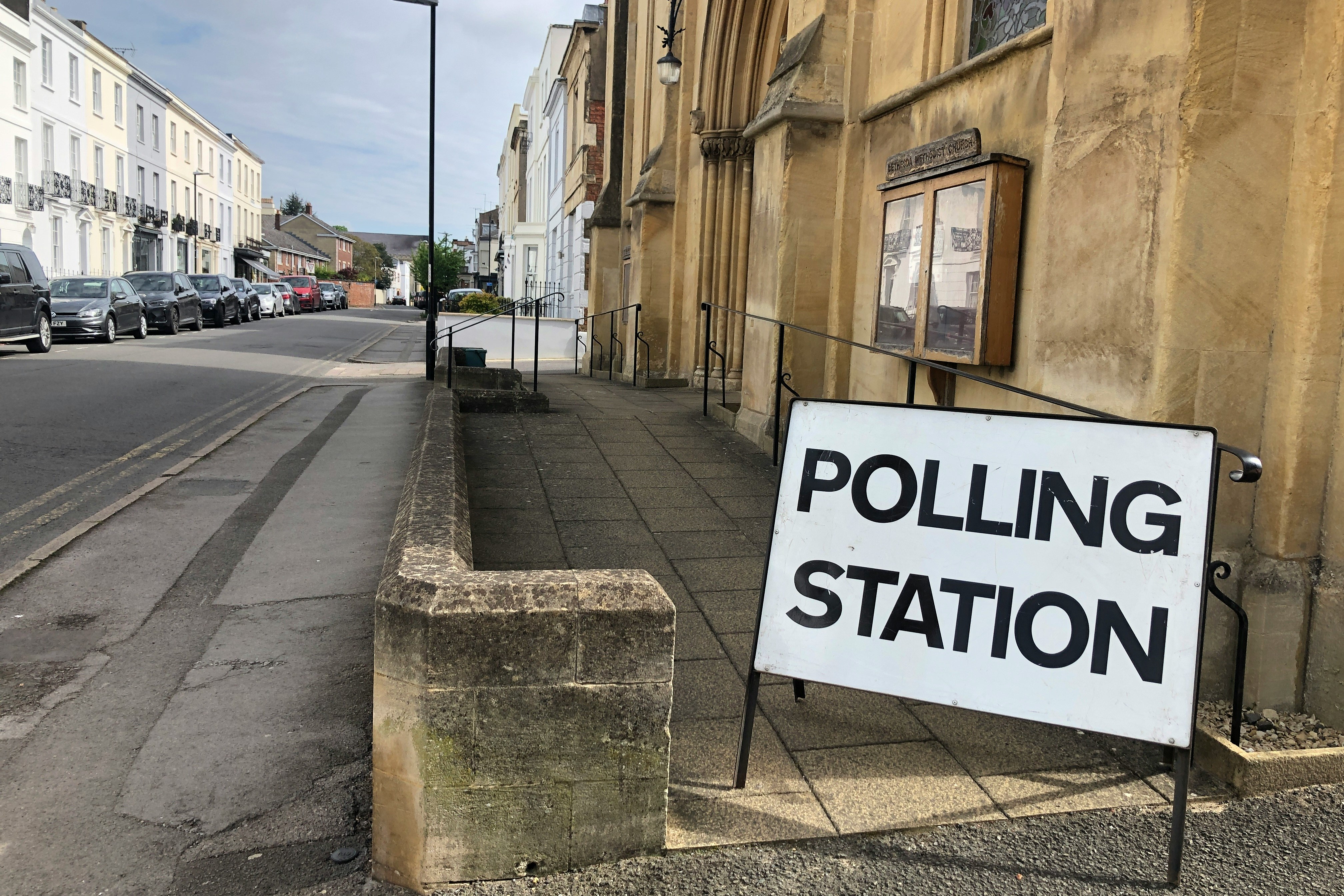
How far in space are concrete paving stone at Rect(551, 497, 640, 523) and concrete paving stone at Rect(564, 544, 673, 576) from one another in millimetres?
628

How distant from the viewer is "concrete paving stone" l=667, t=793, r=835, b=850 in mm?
3041

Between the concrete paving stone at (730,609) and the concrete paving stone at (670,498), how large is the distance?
170 cm

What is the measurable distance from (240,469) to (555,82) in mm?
29965

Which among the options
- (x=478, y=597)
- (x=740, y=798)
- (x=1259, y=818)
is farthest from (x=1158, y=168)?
(x=478, y=597)

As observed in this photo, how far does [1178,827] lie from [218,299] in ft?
113

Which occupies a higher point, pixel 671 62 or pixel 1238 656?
Answer: pixel 671 62

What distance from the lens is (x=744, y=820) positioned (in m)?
3.14

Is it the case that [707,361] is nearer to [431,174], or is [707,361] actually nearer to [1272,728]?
[1272,728]

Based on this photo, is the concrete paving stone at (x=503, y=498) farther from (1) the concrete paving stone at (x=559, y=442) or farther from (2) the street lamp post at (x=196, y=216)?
A: (2) the street lamp post at (x=196, y=216)

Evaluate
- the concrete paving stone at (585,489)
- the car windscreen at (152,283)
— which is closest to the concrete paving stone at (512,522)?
the concrete paving stone at (585,489)

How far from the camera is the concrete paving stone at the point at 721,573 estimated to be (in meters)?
5.35

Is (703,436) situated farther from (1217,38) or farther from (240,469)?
(1217,38)

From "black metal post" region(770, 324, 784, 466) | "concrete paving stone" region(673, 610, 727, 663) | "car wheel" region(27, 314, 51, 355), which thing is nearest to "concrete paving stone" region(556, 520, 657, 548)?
"concrete paving stone" region(673, 610, 727, 663)

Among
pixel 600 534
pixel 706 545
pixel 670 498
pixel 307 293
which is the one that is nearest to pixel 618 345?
pixel 670 498
